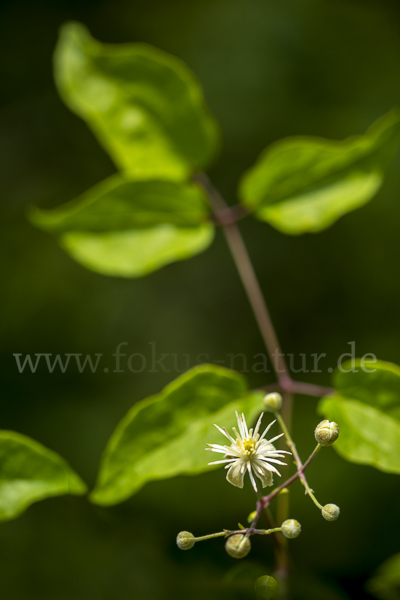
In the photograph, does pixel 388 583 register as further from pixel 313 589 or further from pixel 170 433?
pixel 170 433

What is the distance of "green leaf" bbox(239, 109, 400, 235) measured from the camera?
1.12 metres

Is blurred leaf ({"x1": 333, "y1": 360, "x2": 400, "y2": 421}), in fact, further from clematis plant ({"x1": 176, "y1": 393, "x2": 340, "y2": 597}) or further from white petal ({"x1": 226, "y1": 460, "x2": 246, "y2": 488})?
white petal ({"x1": 226, "y1": 460, "x2": 246, "y2": 488})

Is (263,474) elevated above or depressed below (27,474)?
below

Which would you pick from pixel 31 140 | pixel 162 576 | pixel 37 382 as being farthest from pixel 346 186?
pixel 31 140

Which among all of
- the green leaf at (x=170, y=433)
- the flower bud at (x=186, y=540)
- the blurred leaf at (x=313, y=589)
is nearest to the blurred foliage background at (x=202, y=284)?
the blurred leaf at (x=313, y=589)

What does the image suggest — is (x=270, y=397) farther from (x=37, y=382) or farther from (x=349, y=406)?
(x=37, y=382)

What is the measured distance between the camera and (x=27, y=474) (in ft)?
2.78

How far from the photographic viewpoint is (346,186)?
118 cm

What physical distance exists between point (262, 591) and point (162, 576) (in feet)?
2.83

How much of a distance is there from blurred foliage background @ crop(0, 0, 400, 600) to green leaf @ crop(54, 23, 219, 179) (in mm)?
920

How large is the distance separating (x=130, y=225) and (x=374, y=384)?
2.27ft

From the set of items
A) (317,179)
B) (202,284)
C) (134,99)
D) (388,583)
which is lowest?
(388,583)

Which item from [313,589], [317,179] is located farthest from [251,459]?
[317,179]

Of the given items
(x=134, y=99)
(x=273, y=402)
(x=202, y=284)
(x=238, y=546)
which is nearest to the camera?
(x=238, y=546)
